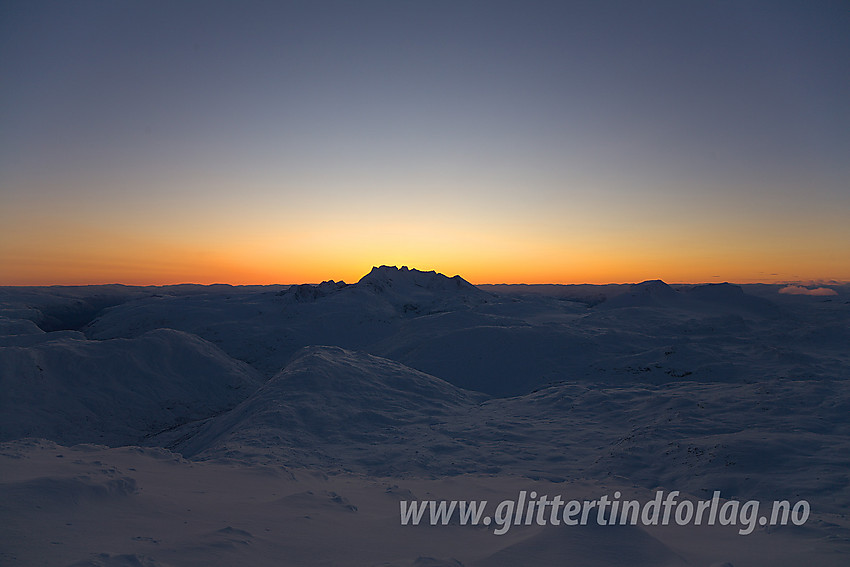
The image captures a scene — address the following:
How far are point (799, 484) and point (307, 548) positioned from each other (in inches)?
398

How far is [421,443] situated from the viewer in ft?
47.0

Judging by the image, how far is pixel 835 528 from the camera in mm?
7066

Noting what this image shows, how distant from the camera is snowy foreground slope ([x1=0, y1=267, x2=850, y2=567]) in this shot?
19.3 ft

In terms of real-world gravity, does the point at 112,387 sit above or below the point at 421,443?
below

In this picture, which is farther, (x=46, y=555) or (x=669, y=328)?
(x=669, y=328)

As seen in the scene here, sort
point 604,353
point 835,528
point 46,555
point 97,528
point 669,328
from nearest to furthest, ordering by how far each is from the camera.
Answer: point 46,555
point 97,528
point 835,528
point 604,353
point 669,328

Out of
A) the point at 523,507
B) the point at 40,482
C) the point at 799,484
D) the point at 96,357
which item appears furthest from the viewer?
the point at 96,357

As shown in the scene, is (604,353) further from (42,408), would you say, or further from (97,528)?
(42,408)

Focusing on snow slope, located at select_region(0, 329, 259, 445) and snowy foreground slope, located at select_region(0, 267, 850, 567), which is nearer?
snowy foreground slope, located at select_region(0, 267, 850, 567)

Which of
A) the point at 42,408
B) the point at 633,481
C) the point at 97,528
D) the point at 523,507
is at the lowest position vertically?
the point at 42,408

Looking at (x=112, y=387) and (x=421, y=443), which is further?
(x=112, y=387)

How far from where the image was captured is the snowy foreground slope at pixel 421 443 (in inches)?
232

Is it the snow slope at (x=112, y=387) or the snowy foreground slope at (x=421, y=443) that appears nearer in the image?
the snowy foreground slope at (x=421, y=443)

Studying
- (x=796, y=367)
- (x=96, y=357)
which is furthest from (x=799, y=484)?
(x=96, y=357)
